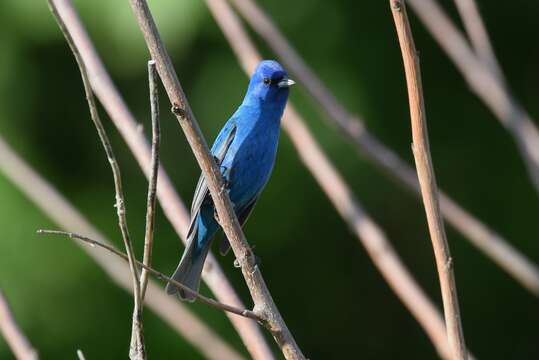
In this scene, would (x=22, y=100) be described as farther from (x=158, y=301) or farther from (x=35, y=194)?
(x=158, y=301)

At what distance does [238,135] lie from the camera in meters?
3.65

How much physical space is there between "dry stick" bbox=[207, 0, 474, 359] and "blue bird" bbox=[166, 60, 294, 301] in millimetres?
511

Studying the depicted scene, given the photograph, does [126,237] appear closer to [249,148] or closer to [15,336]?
[15,336]

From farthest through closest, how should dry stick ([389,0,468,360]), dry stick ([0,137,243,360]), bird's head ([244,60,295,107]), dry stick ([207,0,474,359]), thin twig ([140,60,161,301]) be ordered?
bird's head ([244,60,295,107])
dry stick ([0,137,243,360])
dry stick ([207,0,474,359])
thin twig ([140,60,161,301])
dry stick ([389,0,468,360])

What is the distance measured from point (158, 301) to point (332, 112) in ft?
2.66

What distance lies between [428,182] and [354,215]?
110 cm

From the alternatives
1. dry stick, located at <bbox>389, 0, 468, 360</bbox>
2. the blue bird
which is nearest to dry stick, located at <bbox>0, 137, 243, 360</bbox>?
the blue bird

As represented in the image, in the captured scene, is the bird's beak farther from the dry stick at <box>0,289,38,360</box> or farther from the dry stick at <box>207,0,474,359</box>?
the dry stick at <box>0,289,38,360</box>

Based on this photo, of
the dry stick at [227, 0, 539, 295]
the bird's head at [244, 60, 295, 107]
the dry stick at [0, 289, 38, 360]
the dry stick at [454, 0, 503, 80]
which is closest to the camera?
the dry stick at [0, 289, 38, 360]

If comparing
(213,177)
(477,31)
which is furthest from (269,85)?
(213,177)

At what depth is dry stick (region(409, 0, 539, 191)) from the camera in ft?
9.23

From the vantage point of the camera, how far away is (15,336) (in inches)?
83.0

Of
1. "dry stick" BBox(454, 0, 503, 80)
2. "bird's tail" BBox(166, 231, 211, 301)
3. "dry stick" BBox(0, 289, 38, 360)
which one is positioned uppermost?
"dry stick" BBox(454, 0, 503, 80)

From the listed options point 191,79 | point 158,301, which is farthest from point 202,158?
point 191,79
